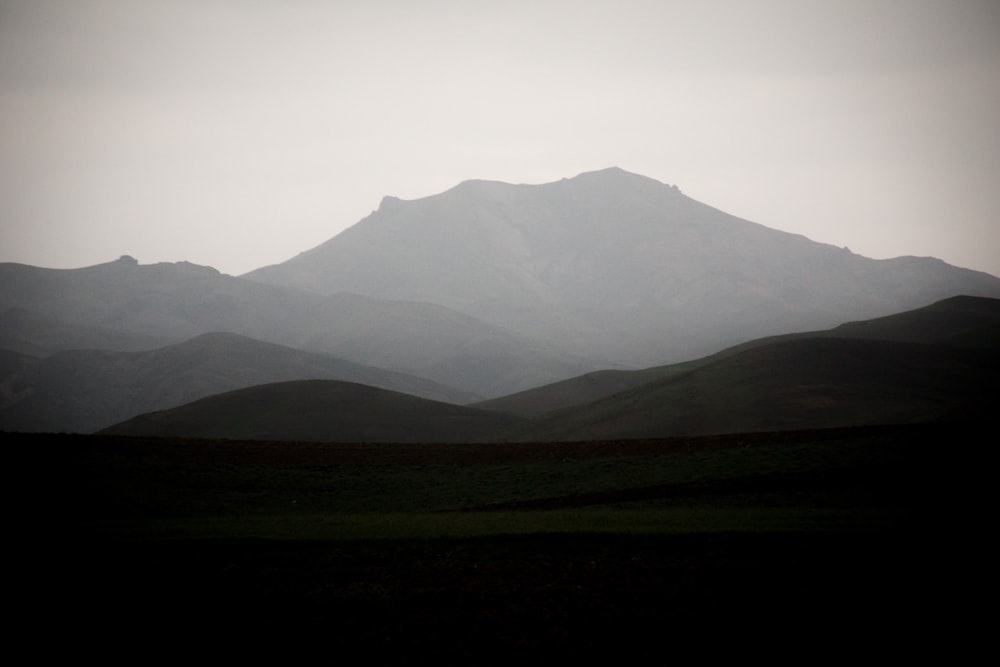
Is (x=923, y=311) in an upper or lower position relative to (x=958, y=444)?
upper

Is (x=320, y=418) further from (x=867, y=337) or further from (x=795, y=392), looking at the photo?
(x=867, y=337)

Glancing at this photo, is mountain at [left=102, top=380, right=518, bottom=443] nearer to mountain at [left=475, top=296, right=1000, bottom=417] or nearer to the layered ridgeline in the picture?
the layered ridgeline

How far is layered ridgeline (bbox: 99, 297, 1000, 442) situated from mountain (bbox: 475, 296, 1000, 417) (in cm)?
55

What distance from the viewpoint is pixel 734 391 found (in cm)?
9756

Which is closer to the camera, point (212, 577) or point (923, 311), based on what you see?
point (212, 577)

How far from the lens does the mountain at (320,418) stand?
115 meters

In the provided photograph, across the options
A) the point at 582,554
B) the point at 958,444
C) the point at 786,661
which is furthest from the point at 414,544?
the point at 958,444

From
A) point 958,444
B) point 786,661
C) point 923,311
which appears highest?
point 923,311

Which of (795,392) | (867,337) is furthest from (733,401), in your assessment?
(867,337)

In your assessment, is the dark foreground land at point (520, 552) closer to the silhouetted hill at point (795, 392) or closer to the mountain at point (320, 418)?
the silhouetted hill at point (795, 392)

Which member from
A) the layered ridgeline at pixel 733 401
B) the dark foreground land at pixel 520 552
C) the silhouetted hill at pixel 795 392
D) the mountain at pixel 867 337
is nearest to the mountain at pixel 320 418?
the layered ridgeline at pixel 733 401

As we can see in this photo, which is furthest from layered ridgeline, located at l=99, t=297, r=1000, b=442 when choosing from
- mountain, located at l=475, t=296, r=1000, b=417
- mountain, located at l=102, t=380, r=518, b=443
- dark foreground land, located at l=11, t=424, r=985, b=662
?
dark foreground land, located at l=11, t=424, r=985, b=662

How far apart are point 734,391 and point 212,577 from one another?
8072 centimetres

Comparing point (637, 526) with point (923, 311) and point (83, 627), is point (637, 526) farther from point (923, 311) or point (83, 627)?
point (923, 311)
